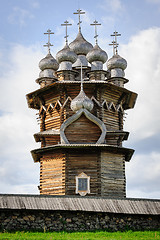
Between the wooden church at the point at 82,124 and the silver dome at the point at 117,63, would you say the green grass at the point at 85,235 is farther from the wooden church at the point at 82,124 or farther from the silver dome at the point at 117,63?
the silver dome at the point at 117,63

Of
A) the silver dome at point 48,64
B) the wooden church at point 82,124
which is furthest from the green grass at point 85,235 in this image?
the silver dome at point 48,64

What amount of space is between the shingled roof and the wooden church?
280 cm

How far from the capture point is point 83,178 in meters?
16.5

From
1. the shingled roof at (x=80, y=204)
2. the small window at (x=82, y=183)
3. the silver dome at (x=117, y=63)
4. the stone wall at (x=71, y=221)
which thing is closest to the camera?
the stone wall at (x=71, y=221)

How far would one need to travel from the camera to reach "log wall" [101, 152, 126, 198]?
54.5 ft

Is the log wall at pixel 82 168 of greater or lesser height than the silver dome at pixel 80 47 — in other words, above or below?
below

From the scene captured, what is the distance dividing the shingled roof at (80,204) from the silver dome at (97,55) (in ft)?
27.7

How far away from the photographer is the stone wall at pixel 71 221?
487 inches

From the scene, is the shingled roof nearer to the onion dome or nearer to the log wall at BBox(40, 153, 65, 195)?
the log wall at BBox(40, 153, 65, 195)

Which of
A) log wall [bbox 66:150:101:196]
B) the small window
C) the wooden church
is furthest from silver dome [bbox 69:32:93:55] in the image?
the small window

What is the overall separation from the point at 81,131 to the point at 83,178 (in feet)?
7.11

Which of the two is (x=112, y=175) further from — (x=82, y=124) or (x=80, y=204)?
(x=80, y=204)

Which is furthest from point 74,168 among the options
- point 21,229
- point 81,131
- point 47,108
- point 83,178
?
point 21,229

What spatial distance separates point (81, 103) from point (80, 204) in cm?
546
